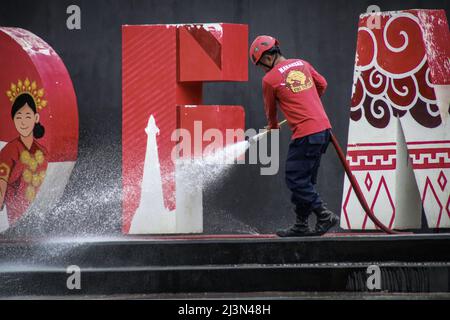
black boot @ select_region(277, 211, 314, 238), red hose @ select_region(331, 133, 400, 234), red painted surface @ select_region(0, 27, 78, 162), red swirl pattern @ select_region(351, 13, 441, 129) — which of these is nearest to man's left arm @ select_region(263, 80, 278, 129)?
red hose @ select_region(331, 133, 400, 234)

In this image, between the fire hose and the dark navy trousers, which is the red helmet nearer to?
the fire hose

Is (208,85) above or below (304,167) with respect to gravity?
above

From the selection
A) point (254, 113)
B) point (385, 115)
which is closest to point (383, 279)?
point (385, 115)

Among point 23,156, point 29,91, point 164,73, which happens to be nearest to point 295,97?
point 164,73

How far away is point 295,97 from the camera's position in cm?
1110

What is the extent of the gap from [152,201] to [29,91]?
177 cm

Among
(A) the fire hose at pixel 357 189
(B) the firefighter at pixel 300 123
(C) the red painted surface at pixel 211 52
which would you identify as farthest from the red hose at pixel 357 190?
(C) the red painted surface at pixel 211 52

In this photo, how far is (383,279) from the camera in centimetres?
1049

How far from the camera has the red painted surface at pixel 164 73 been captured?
1209 cm

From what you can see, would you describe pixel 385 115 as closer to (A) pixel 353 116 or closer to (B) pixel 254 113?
(A) pixel 353 116

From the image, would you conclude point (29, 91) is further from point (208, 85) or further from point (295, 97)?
point (295, 97)

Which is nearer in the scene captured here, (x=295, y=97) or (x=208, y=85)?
(x=295, y=97)

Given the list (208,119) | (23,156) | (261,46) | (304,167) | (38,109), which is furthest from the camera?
(23,156)

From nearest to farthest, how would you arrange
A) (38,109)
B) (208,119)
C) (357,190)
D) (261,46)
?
1. (261,46)
2. (357,190)
3. (208,119)
4. (38,109)
